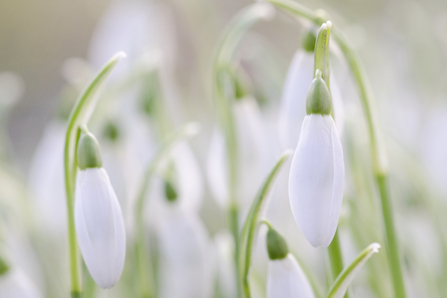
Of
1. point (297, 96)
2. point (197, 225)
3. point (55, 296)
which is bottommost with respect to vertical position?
point (55, 296)

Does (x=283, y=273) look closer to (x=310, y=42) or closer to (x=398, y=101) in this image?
(x=310, y=42)

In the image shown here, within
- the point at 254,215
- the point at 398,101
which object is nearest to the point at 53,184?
the point at 254,215

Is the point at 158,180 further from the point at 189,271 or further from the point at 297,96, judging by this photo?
the point at 297,96

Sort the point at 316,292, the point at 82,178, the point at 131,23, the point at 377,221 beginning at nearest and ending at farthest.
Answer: the point at 82,178 → the point at 316,292 → the point at 377,221 → the point at 131,23

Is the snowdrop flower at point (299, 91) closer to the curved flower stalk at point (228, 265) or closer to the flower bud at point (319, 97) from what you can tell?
the flower bud at point (319, 97)

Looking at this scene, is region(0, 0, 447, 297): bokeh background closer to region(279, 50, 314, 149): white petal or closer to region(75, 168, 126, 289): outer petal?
region(279, 50, 314, 149): white petal

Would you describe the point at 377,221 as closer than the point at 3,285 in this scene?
No

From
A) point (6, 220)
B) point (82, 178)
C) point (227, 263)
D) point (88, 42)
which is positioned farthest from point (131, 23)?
point (88, 42)
